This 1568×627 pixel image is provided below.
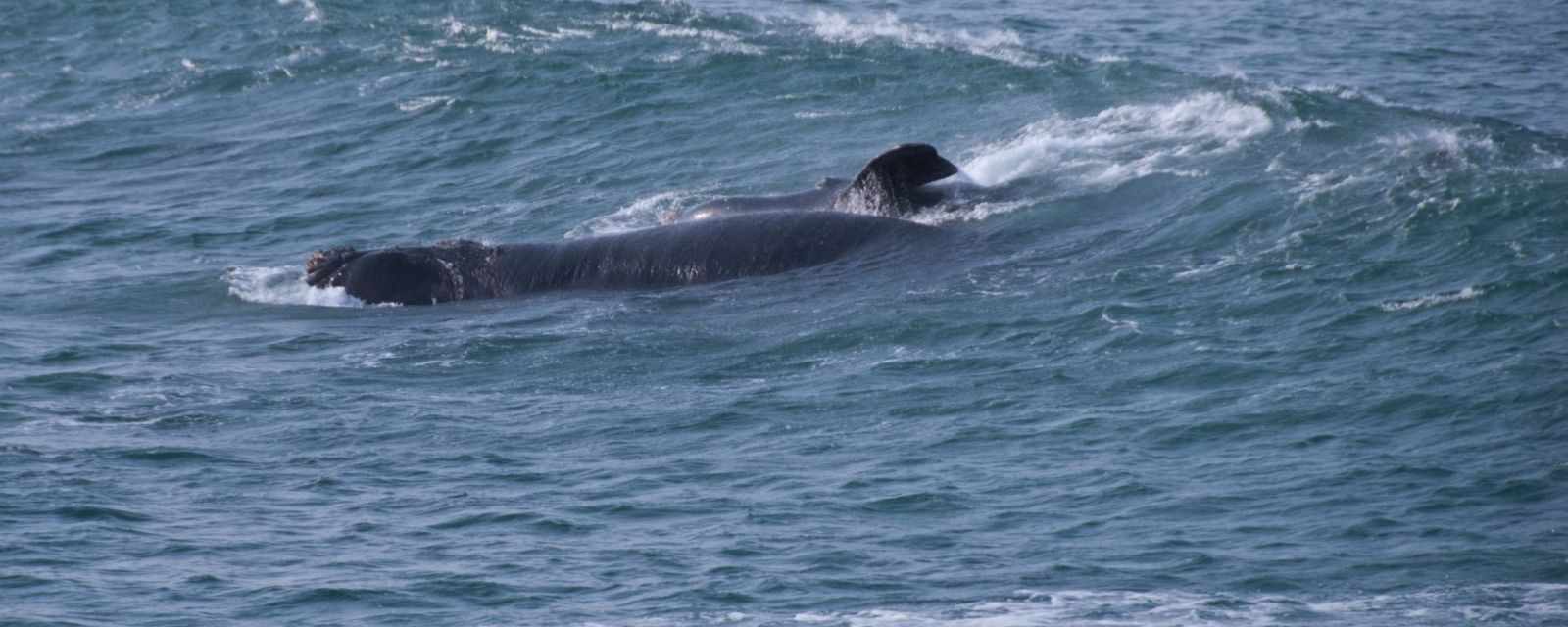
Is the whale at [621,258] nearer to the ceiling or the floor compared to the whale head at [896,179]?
nearer to the floor

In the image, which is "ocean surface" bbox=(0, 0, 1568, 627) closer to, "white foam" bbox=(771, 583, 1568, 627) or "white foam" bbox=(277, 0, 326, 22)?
"white foam" bbox=(771, 583, 1568, 627)

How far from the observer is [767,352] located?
24.7 meters

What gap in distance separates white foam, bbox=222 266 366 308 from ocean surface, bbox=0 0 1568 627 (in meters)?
0.18

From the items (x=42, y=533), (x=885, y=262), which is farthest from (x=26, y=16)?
(x=42, y=533)

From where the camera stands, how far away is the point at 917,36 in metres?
43.7

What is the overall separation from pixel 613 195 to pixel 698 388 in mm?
11759

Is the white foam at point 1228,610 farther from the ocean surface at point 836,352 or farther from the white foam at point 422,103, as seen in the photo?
the white foam at point 422,103

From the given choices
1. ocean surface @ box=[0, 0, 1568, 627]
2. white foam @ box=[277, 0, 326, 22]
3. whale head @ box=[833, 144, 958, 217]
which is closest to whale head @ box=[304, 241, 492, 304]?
ocean surface @ box=[0, 0, 1568, 627]

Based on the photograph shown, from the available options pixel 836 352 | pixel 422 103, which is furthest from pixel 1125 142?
pixel 422 103

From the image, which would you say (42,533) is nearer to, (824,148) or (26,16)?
(824,148)

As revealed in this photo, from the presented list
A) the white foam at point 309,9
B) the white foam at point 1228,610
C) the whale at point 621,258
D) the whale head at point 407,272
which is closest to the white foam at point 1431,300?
the whale at point 621,258

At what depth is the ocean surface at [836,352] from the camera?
17609 mm

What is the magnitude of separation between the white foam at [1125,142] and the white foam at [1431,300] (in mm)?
7337

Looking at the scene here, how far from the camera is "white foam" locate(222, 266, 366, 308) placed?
28938 mm
